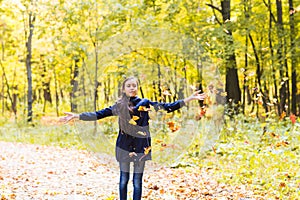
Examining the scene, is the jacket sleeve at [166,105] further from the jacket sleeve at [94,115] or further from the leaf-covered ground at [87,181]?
the leaf-covered ground at [87,181]

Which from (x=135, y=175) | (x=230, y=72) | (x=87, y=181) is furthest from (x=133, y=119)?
(x=230, y=72)

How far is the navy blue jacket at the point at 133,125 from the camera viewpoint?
3998mm

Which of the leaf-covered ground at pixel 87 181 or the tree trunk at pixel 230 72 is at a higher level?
the tree trunk at pixel 230 72

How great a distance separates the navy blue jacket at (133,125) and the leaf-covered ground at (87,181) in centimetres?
143

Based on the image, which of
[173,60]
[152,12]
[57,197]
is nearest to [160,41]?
[173,60]

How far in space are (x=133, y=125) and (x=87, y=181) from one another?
9.57ft

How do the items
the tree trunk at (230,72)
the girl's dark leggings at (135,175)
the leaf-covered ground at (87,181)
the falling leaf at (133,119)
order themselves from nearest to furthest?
the falling leaf at (133,119), the girl's dark leggings at (135,175), the leaf-covered ground at (87,181), the tree trunk at (230,72)

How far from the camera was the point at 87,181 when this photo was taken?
21.4 ft

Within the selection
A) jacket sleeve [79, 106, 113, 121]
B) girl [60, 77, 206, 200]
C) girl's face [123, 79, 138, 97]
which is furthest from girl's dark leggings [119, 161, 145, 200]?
girl's face [123, 79, 138, 97]

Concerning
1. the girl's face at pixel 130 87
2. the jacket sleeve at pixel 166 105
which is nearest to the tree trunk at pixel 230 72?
the jacket sleeve at pixel 166 105

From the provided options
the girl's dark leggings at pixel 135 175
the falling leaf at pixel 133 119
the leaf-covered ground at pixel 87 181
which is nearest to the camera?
the falling leaf at pixel 133 119

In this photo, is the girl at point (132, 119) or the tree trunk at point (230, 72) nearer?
the girl at point (132, 119)

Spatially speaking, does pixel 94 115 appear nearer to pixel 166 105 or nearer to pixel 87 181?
pixel 166 105

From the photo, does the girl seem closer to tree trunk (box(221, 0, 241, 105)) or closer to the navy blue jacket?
the navy blue jacket
